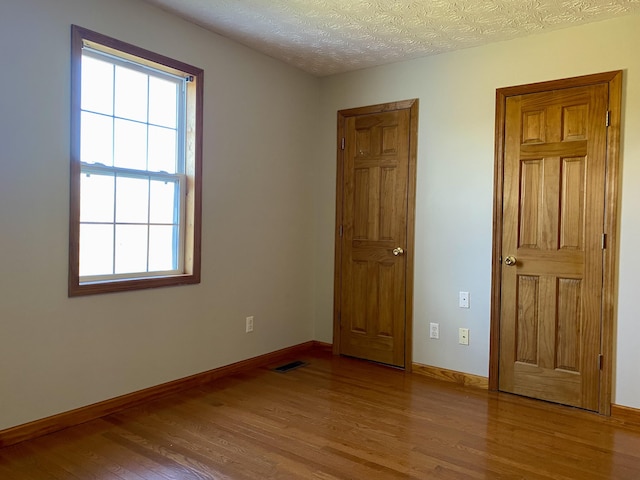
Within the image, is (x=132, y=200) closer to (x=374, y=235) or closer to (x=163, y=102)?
(x=163, y=102)

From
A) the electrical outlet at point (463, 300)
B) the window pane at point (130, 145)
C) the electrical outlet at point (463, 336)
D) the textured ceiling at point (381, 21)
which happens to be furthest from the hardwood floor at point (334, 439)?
the textured ceiling at point (381, 21)

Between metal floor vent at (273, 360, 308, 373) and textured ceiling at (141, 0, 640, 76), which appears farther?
metal floor vent at (273, 360, 308, 373)

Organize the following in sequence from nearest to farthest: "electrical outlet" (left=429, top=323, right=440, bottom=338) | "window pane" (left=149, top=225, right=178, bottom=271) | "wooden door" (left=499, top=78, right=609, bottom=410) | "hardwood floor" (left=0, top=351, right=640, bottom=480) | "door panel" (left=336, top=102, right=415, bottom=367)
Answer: "hardwood floor" (left=0, top=351, right=640, bottom=480) < "wooden door" (left=499, top=78, right=609, bottom=410) < "window pane" (left=149, top=225, right=178, bottom=271) < "electrical outlet" (left=429, top=323, right=440, bottom=338) < "door panel" (left=336, top=102, right=415, bottom=367)

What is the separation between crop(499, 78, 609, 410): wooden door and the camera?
2.97m

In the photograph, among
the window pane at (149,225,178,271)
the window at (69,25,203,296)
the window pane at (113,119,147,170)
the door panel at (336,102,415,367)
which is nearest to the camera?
the window at (69,25,203,296)

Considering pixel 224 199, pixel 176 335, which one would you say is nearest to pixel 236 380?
pixel 176 335

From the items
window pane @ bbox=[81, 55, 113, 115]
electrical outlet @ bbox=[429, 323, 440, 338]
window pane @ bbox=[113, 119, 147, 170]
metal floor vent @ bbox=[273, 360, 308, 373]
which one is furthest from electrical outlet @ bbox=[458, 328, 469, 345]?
window pane @ bbox=[81, 55, 113, 115]

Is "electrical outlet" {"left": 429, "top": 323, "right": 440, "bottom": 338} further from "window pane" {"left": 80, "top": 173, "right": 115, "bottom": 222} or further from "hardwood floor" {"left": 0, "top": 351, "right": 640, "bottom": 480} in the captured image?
"window pane" {"left": 80, "top": 173, "right": 115, "bottom": 222}

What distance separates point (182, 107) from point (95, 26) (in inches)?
28.4

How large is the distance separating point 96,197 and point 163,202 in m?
0.46

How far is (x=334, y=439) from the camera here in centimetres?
253

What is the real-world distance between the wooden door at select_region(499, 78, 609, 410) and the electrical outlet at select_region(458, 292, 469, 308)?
10.0 inches

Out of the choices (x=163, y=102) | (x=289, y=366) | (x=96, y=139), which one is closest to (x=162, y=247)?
(x=96, y=139)

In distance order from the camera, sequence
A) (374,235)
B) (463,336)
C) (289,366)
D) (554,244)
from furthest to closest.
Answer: (374,235) < (289,366) < (463,336) < (554,244)
